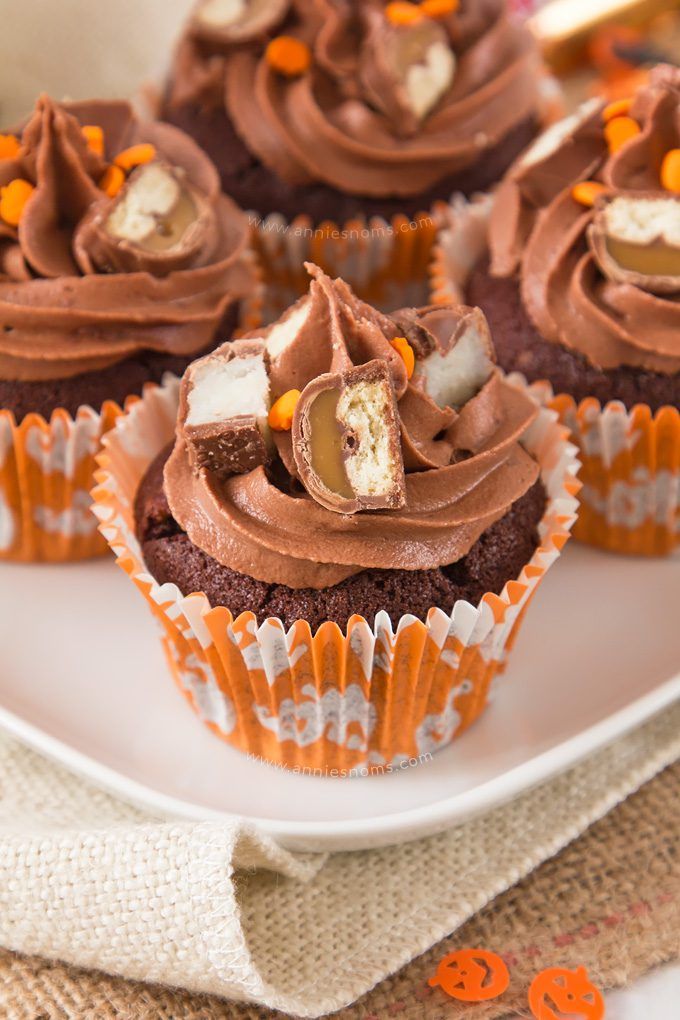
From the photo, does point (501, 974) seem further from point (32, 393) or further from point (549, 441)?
point (32, 393)

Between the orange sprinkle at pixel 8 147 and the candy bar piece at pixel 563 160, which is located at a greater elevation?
the orange sprinkle at pixel 8 147

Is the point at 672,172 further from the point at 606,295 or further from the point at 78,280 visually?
the point at 78,280

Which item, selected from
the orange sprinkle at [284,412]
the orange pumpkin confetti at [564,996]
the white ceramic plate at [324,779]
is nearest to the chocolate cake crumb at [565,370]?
the white ceramic plate at [324,779]

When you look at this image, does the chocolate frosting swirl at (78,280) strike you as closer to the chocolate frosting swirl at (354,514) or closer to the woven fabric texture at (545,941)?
the chocolate frosting swirl at (354,514)

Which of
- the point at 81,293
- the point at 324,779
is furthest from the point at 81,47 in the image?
the point at 324,779

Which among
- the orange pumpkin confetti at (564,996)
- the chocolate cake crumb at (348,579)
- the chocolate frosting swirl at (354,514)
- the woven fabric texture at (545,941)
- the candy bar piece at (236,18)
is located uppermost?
the candy bar piece at (236,18)

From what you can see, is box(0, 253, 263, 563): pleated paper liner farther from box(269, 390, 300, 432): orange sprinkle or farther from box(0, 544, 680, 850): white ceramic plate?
box(269, 390, 300, 432): orange sprinkle

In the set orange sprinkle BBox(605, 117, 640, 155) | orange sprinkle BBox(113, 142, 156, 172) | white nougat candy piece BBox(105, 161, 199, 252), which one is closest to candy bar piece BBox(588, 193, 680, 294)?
orange sprinkle BBox(605, 117, 640, 155)

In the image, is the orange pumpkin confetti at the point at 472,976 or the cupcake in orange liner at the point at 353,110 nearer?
the orange pumpkin confetti at the point at 472,976
